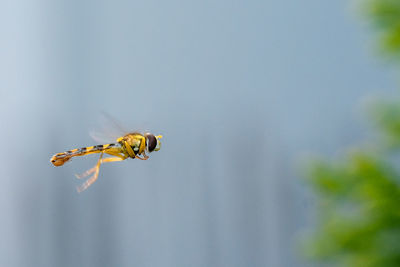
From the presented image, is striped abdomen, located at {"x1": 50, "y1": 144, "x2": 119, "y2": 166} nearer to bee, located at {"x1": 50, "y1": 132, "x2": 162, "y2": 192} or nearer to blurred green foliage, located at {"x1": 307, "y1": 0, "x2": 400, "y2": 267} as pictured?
bee, located at {"x1": 50, "y1": 132, "x2": 162, "y2": 192}

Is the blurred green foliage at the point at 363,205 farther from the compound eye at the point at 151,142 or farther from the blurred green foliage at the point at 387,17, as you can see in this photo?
the compound eye at the point at 151,142

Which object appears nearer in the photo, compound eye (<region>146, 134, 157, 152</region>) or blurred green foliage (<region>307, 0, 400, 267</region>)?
compound eye (<region>146, 134, 157, 152</region>)

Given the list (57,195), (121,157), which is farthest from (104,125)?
(57,195)

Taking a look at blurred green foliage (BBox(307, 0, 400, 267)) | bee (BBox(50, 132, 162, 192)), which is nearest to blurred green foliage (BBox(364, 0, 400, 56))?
blurred green foliage (BBox(307, 0, 400, 267))

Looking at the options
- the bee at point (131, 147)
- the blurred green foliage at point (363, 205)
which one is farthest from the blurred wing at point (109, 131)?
the blurred green foliage at point (363, 205)

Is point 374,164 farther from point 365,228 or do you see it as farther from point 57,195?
point 57,195
